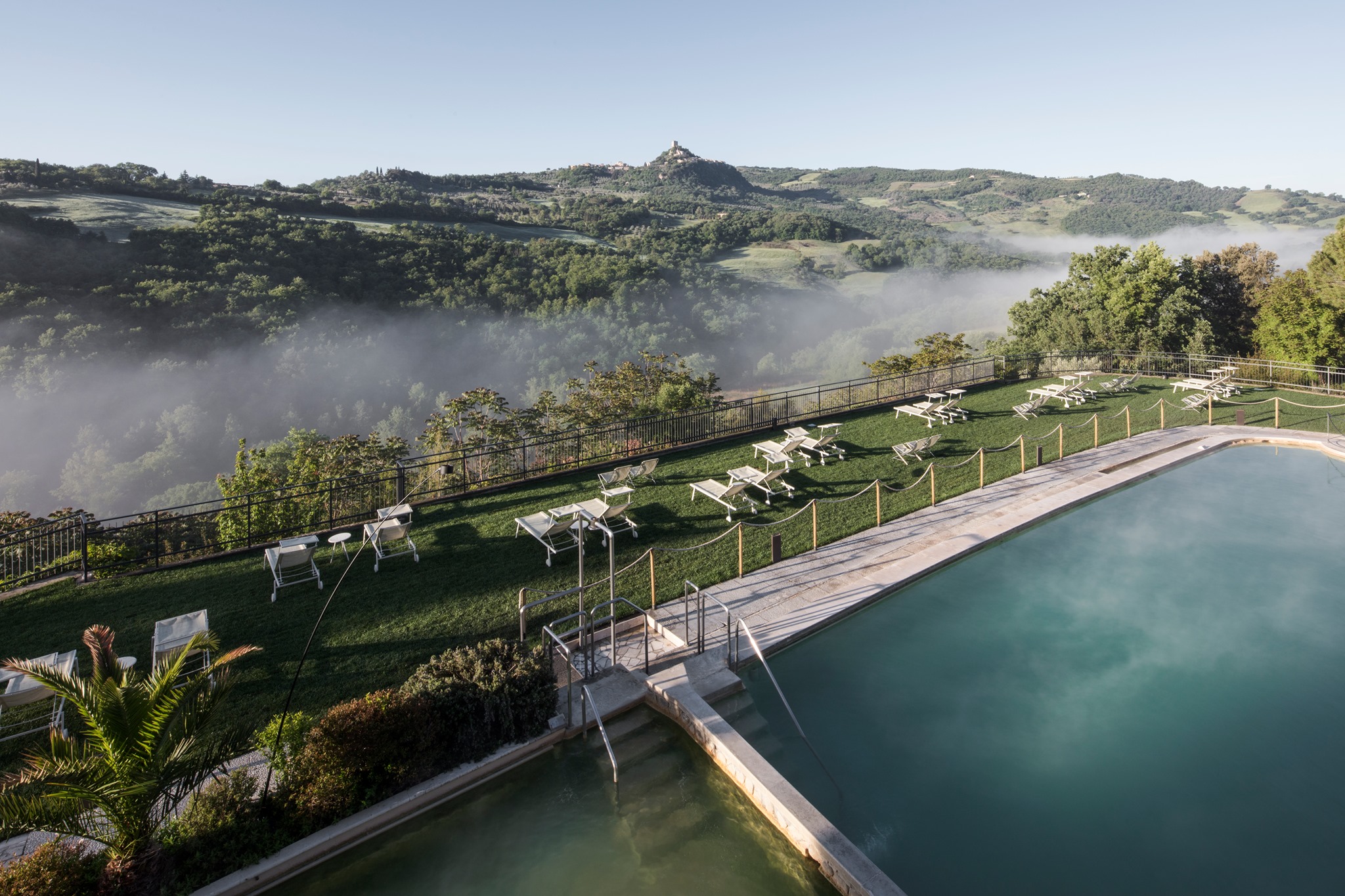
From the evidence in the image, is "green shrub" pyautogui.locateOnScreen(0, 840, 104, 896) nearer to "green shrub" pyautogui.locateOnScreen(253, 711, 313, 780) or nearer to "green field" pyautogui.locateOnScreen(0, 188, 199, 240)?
"green shrub" pyautogui.locateOnScreen(253, 711, 313, 780)

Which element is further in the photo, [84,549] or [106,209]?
[106,209]

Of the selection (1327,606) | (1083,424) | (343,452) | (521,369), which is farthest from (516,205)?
(1327,606)

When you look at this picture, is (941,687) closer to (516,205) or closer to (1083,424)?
(1083,424)

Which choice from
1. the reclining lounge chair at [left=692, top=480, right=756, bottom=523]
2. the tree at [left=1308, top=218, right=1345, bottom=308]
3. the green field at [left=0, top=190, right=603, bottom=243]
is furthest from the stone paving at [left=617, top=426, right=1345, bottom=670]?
the green field at [left=0, top=190, right=603, bottom=243]

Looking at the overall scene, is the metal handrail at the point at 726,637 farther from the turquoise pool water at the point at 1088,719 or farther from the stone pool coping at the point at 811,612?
the turquoise pool water at the point at 1088,719

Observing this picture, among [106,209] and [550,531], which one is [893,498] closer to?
[550,531]

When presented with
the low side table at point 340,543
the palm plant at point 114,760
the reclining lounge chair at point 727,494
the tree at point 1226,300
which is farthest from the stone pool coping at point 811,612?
the tree at point 1226,300

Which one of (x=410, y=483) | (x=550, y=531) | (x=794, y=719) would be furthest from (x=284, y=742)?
(x=410, y=483)
